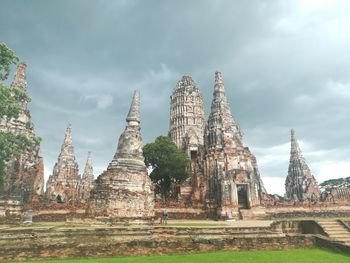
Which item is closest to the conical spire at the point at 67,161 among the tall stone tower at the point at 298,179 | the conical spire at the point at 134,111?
the conical spire at the point at 134,111

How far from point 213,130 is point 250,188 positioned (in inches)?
311

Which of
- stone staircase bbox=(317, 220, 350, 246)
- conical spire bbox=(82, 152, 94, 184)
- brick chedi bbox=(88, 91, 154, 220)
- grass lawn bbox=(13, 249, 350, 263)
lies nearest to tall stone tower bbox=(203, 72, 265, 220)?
stone staircase bbox=(317, 220, 350, 246)

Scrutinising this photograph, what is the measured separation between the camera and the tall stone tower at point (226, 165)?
82.0ft

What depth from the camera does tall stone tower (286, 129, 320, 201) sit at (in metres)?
47.6

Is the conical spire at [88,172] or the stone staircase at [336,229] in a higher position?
the conical spire at [88,172]

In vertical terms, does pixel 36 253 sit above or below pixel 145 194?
below

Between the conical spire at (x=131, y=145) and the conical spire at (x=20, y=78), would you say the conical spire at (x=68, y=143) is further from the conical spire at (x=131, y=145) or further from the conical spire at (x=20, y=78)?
the conical spire at (x=131, y=145)

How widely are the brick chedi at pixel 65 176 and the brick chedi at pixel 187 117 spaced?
1667 centimetres

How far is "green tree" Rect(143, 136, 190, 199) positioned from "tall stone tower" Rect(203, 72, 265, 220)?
7.56m

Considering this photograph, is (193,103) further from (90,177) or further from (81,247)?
(81,247)

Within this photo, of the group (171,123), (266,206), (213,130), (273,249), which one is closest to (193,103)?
(171,123)

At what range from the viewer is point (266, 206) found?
88.1ft

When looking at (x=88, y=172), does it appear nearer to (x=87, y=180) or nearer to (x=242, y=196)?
(x=87, y=180)

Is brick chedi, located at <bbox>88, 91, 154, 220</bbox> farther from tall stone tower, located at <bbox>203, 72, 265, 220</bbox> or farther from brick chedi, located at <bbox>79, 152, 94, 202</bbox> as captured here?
brick chedi, located at <bbox>79, 152, 94, 202</bbox>
